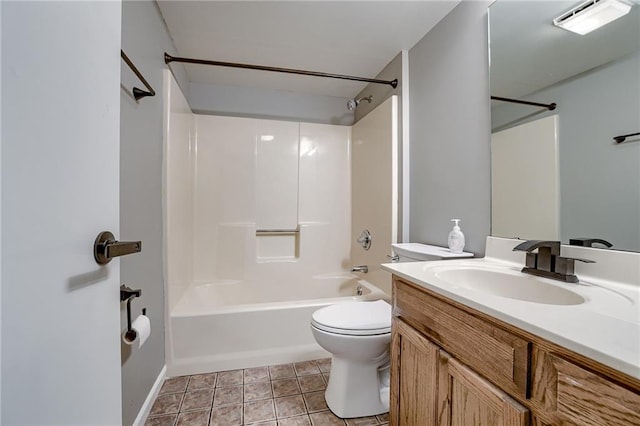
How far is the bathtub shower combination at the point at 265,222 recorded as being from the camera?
1930 millimetres

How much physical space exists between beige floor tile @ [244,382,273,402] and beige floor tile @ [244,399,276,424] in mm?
41

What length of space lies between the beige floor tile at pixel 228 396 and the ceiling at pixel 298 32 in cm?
228

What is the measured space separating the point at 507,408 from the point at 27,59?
1.11 m

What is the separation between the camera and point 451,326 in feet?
2.60

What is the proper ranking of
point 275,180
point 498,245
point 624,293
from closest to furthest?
1. point 624,293
2. point 498,245
3. point 275,180

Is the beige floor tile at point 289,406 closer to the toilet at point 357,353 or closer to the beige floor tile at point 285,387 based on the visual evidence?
the beige floor tile at point 285,387

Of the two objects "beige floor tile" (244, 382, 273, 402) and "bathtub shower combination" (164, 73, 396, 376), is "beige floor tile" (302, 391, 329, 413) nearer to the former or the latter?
"beige floor tile" (244, 382, 273, 402)

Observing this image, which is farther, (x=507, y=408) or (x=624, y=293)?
(x=624, y=293)

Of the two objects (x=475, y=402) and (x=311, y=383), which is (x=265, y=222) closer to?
(x=311, y=383)

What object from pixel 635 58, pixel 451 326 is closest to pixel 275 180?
pixel 451 326

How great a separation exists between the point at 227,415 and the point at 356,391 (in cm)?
69

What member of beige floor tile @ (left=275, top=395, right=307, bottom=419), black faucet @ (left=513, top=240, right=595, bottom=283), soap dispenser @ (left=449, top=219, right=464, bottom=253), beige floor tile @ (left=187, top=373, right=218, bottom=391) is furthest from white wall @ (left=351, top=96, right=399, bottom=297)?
beige floor tile @ (left=187, top=373, right=218, bottom=391)

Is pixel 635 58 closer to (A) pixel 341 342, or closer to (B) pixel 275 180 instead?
(A) pixel 341 342

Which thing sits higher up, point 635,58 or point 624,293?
point 635,58
